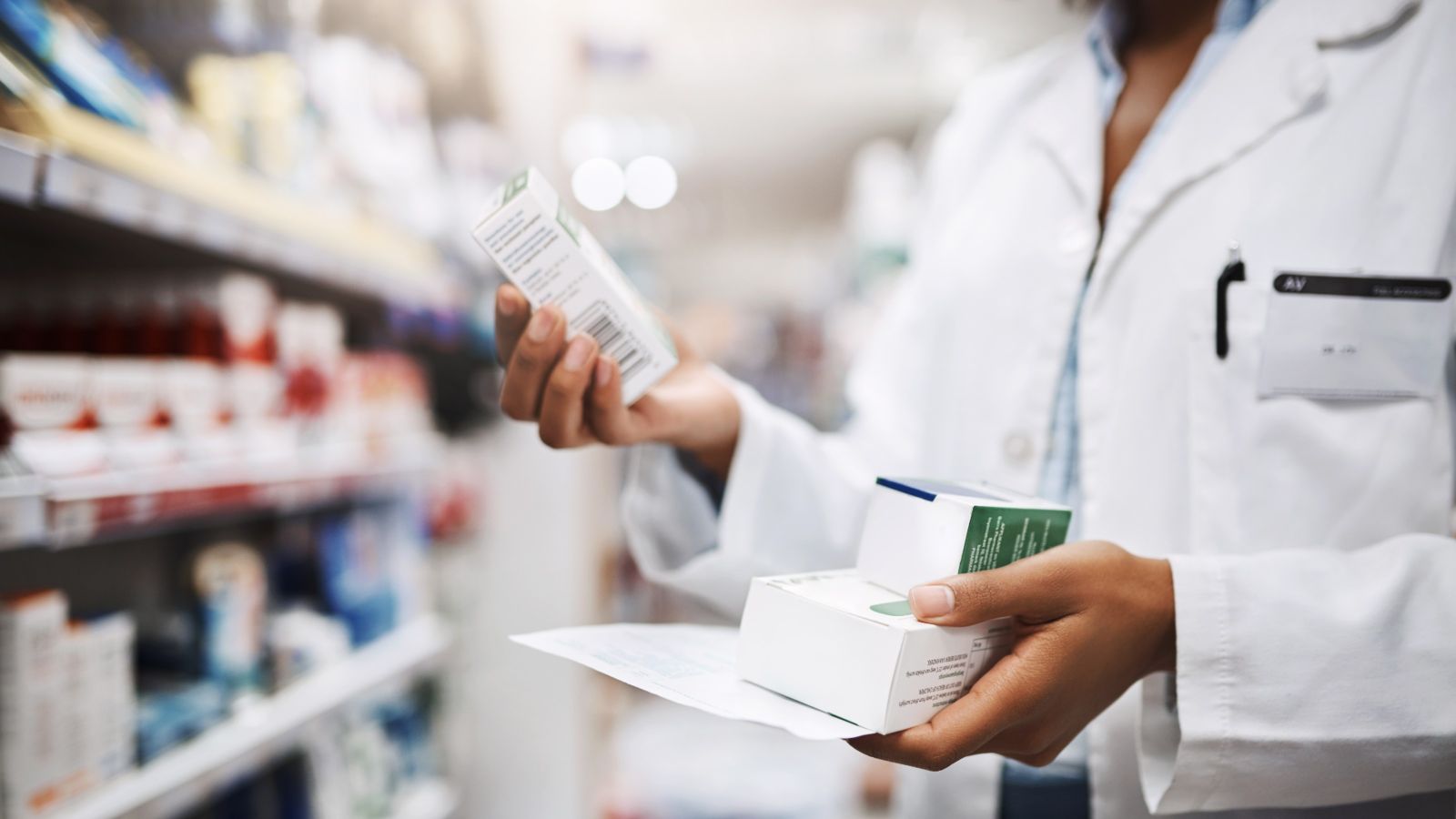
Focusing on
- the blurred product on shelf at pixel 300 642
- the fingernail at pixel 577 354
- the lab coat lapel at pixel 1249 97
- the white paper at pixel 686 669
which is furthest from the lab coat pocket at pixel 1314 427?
the blurred product on shelf at pixel 300 642

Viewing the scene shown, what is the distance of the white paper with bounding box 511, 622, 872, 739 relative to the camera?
26.2 inches

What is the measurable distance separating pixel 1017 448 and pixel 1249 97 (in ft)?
1.51

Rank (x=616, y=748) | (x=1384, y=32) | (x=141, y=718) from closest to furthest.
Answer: (x=1384, y=32) < (x=141, y=718) < (x=616, y=748)

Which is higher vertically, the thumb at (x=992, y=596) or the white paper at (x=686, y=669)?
the thumb at (x=992, y=596)

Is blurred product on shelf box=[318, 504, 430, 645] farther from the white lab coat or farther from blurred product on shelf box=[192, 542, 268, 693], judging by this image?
the white lab coat

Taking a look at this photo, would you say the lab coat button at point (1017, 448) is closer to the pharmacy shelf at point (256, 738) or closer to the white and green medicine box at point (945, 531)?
the white and green medicine box at point (945, 531)

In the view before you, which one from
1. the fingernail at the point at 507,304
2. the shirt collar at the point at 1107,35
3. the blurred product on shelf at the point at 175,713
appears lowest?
the blurred product on shelf at the point at 175,713

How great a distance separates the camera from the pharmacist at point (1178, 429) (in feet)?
2.60

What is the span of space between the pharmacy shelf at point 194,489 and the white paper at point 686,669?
2.05 ft

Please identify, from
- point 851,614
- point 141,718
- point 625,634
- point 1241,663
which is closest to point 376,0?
point 141,718

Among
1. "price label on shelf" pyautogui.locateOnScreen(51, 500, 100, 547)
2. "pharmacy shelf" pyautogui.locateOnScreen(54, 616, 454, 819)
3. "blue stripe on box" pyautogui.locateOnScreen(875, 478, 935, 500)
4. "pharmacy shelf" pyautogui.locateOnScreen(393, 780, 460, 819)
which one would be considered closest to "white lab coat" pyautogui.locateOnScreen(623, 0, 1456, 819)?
"blue stripe on box" pyautogui.locateOnScreen(875, 478, 935, 500)

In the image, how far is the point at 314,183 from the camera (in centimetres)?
163

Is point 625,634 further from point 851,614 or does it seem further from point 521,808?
point 521,808

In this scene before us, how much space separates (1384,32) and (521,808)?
8.45ft
